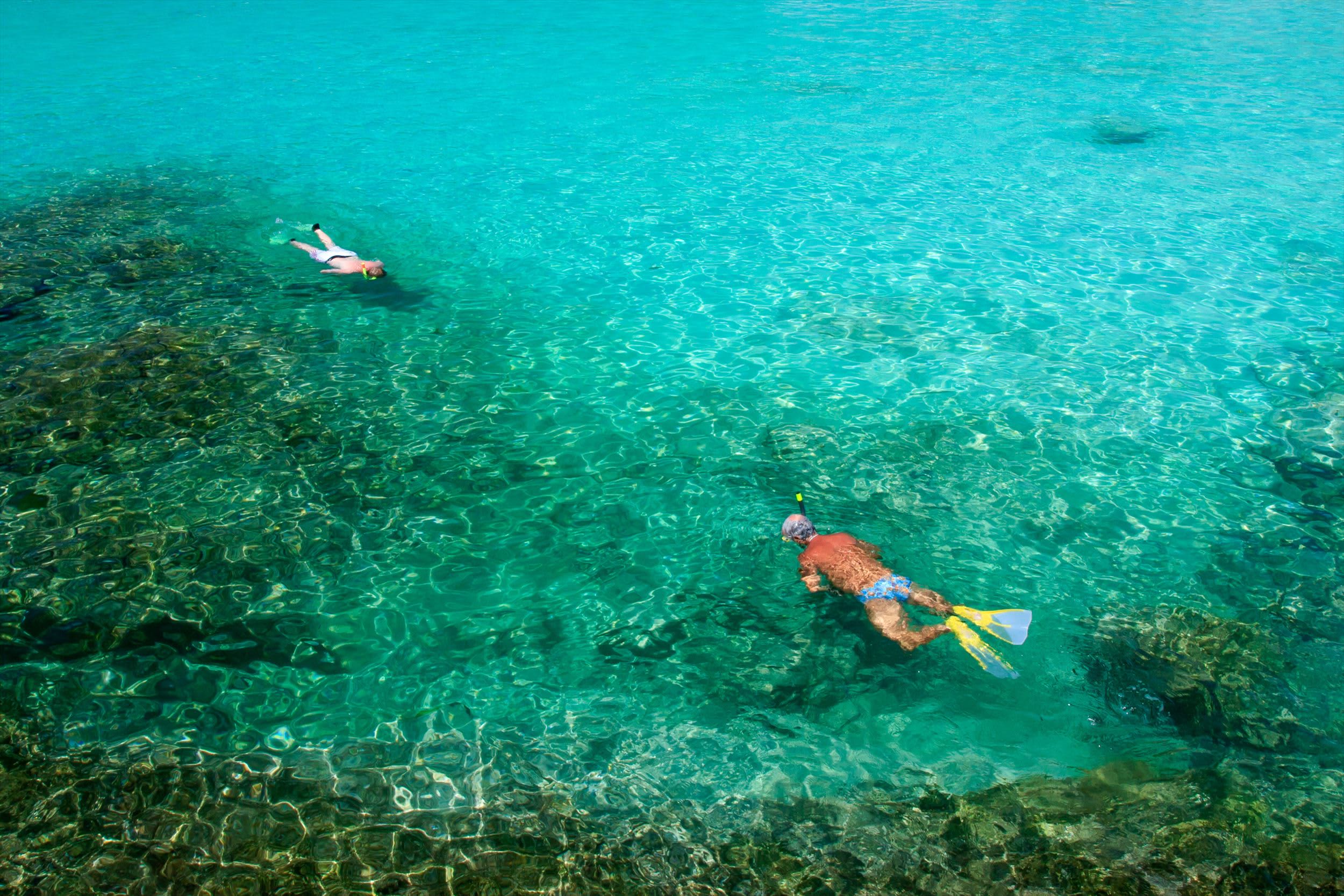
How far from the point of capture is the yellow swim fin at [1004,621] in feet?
18.2

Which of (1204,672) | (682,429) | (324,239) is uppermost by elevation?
(324,239)

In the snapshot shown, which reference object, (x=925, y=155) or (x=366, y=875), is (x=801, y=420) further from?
(x=925, y=155)

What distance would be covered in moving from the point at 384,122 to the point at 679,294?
10603 mm

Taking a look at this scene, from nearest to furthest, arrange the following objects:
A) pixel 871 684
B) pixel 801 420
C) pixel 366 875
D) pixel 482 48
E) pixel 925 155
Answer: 1. pixel 366 875
2. pixel 871 684
3. pixel 801 420
4. pixel 925 155
5. pixel 482 48

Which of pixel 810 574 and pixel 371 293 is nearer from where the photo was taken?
pixel 810 574

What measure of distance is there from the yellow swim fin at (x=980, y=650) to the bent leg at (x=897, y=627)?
64 mm

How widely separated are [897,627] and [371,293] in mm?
8380

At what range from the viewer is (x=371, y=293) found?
1112 centimetres

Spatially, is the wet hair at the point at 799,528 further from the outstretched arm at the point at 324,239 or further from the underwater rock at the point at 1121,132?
the underwater rock at the point at 1121,132

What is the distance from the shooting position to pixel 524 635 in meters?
6.20

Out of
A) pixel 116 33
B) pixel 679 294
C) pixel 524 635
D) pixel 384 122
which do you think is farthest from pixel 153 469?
pixel 116 33

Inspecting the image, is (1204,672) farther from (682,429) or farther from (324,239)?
(324,239)

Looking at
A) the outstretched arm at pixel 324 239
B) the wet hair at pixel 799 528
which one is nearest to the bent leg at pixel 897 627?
the wet hair at pixel 799 528

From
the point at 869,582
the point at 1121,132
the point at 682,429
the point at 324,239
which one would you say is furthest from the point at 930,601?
the point at 1121,132
